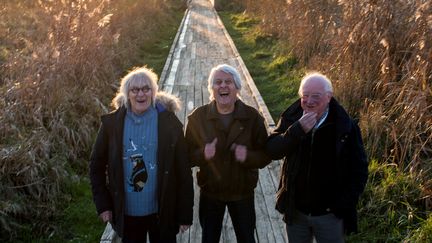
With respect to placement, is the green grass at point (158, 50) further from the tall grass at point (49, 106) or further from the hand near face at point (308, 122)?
the hand near face at point (308, 122)

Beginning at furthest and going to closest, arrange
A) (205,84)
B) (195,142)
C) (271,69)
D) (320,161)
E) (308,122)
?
1. (271,69)
2. (205,84)
3. (195,142)
4. (320,161)
5. (308,122)

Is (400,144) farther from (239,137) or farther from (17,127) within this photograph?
(17,127)

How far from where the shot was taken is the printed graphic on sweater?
136 inches

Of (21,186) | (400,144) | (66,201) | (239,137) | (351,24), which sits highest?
(351,24)

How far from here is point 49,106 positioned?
695cm

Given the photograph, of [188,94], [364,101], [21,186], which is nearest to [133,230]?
[21,186]

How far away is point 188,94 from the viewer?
1081cm

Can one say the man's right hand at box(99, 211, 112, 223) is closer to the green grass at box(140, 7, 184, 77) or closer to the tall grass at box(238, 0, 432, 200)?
the tall grass at box(238, 0, 432, 200)

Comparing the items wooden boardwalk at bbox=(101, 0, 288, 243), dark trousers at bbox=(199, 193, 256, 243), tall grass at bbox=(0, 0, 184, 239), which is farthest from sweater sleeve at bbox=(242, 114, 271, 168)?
tall grass at bbox=(0, 0, 184, 239)

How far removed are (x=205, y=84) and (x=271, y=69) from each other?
2.11 m

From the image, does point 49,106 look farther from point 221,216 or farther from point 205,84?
point 205,84

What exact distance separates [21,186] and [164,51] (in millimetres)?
11736

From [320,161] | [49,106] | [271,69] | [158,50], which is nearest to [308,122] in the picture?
[320,161]

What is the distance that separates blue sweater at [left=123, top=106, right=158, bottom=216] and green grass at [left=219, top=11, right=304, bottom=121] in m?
5.71
